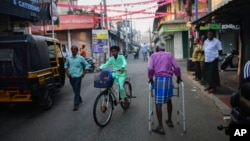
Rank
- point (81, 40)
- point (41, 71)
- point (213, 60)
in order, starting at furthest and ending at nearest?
point (81, 40), point (213, 60), point (41, 71)

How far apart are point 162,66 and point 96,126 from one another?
205 centimetres

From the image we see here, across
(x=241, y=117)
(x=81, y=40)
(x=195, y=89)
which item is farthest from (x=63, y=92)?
(x=81, y=40)

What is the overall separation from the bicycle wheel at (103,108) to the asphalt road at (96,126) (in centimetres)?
15

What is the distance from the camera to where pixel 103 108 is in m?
7.22

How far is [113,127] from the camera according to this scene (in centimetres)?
715

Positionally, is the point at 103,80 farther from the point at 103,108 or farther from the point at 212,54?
the point at 212,54

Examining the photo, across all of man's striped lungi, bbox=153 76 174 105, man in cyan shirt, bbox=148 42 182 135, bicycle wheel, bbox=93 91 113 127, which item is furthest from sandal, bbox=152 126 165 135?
bicycle wheel, bbox=93 91 113 127

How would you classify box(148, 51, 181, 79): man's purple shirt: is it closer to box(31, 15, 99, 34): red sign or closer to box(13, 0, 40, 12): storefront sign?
box(13, 0, 40, 12): storefront sign

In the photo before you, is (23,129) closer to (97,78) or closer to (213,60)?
(97,78)

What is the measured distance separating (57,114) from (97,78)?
2112mm

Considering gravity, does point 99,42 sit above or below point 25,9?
below

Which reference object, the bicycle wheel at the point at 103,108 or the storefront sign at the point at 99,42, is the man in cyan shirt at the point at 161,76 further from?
the storefront sign at the point at 99,42

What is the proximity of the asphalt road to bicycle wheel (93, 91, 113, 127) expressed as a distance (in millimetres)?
149

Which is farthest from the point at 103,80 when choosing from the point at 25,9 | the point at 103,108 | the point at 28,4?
the point at 28,4
